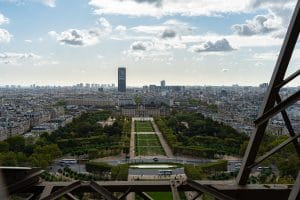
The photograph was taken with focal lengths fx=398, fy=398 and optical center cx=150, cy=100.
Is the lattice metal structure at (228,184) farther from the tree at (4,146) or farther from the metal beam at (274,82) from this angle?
the tree at (4,146)

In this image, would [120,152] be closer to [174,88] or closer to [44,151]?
[44,151]

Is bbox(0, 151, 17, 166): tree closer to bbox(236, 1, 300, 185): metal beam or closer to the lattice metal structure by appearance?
the lattice metal structure

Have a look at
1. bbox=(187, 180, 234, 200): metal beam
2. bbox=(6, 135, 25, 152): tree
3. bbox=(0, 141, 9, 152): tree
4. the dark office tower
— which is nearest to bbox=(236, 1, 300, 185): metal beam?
bbox=(187, 180, 234, 200): metal beam

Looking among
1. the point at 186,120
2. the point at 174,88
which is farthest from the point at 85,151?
the point at 174,88

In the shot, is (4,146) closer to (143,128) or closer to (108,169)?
(108,169)

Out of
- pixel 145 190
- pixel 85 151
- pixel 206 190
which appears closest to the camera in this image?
pixel 206 190

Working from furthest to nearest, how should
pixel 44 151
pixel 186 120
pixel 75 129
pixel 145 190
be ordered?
pixel 186 120 < pixel 75 129 < pixel 44 151 < pixel 145 190

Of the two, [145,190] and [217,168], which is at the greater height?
[145,190]
